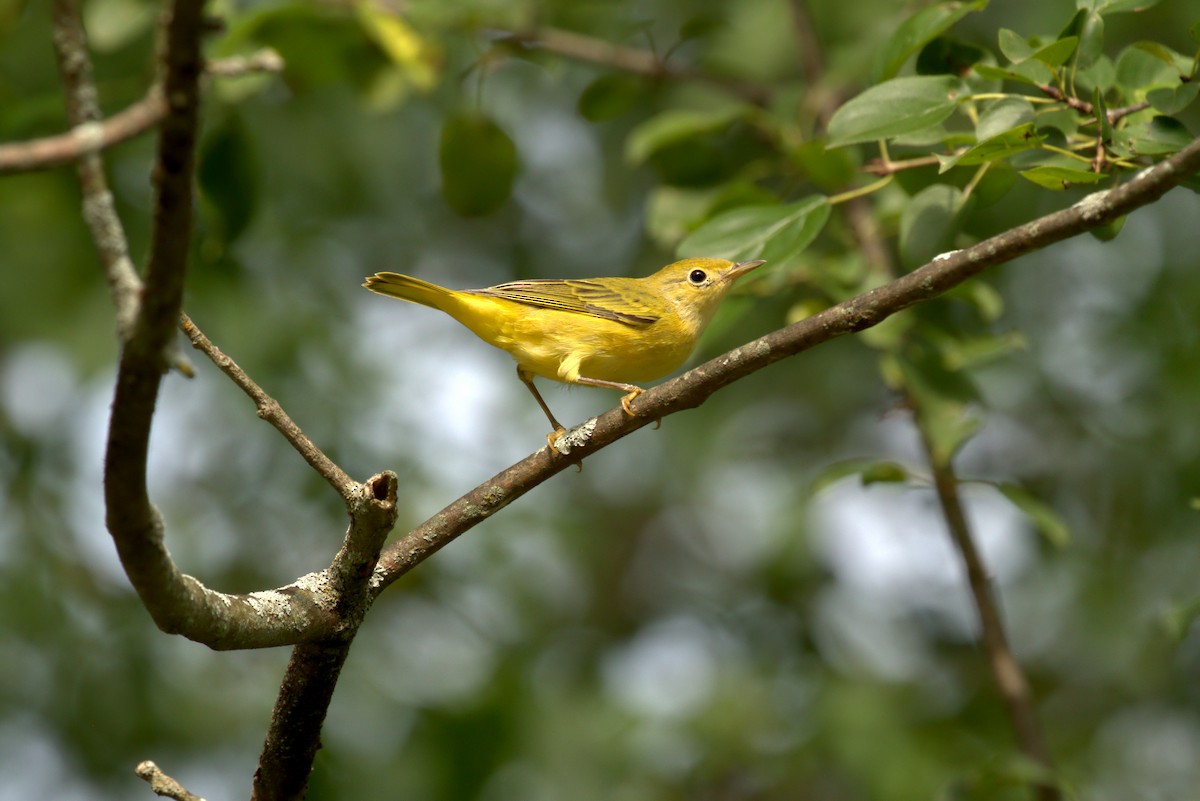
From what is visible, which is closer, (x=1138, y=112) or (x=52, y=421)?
(x=1138, y=112)

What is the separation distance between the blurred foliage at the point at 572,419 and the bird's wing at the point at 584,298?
0.32 meters

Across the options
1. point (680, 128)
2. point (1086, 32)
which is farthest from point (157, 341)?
point (680, 128)

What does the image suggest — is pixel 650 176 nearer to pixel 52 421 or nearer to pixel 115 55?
pixel 115 55

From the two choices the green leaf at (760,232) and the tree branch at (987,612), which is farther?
the tree branch at (987,612)

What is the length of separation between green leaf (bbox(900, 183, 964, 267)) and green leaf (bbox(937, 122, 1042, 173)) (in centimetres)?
38

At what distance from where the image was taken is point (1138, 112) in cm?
272

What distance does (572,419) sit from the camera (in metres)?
7.59

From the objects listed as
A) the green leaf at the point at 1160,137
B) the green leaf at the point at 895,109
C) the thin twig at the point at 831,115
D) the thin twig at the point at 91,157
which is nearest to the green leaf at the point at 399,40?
the thin twig at the point at 831,115

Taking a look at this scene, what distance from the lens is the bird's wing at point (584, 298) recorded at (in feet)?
14.9

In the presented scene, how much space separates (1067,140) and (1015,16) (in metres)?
3.77

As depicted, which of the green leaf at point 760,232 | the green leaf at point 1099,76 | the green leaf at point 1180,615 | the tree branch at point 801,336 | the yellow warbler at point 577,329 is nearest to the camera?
the tree branch at point 801,336

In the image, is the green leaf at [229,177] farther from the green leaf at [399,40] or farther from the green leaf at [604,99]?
the green leaf at [604,99]

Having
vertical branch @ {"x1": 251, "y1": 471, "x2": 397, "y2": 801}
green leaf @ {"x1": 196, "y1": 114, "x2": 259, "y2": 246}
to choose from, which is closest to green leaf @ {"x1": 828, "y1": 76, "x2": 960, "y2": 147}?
vertical branch @ {"x1": 251, "y1": 471, "x2": 397, "y2": 801}

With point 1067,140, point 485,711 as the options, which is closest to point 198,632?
point 1067,140
